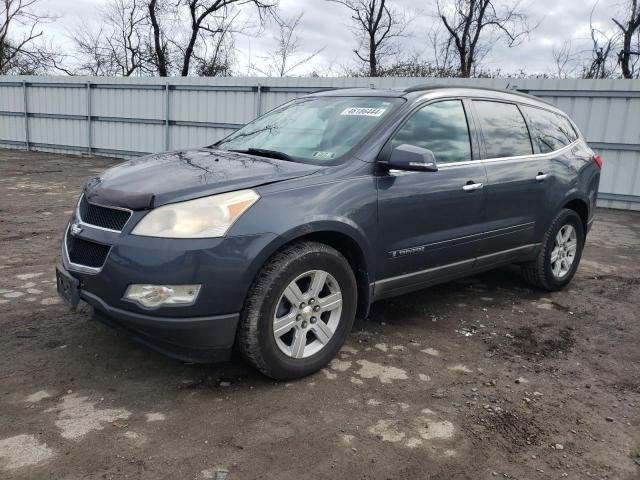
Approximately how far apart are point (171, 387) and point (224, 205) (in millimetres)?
1073

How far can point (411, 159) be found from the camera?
3283mm

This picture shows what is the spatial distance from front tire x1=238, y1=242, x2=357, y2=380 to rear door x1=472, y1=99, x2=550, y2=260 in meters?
1.52

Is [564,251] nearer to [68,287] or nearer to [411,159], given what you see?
[411,159]

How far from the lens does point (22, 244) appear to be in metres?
6.13

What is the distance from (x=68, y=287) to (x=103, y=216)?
0.46m

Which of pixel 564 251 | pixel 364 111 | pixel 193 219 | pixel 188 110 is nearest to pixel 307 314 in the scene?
pixel 193 219

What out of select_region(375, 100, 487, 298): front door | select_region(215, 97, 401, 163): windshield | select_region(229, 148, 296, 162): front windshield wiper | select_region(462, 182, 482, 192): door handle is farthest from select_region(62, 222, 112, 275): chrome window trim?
select_region(462, 182, 482, 192): door handle

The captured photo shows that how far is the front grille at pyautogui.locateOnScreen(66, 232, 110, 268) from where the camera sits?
2.88 metres

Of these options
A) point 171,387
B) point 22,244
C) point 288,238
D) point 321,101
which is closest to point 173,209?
point 288,238

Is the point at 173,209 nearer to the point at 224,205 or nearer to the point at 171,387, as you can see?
the point at 224,205

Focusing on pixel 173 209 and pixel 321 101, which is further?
pixel 321 101

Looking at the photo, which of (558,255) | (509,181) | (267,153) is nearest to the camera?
(267,153)

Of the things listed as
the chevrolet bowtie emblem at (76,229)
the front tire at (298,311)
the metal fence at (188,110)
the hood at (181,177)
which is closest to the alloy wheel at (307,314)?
the front tire at (298,311)

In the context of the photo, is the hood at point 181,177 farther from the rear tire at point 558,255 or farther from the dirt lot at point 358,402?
the rear tire at point 558,255
